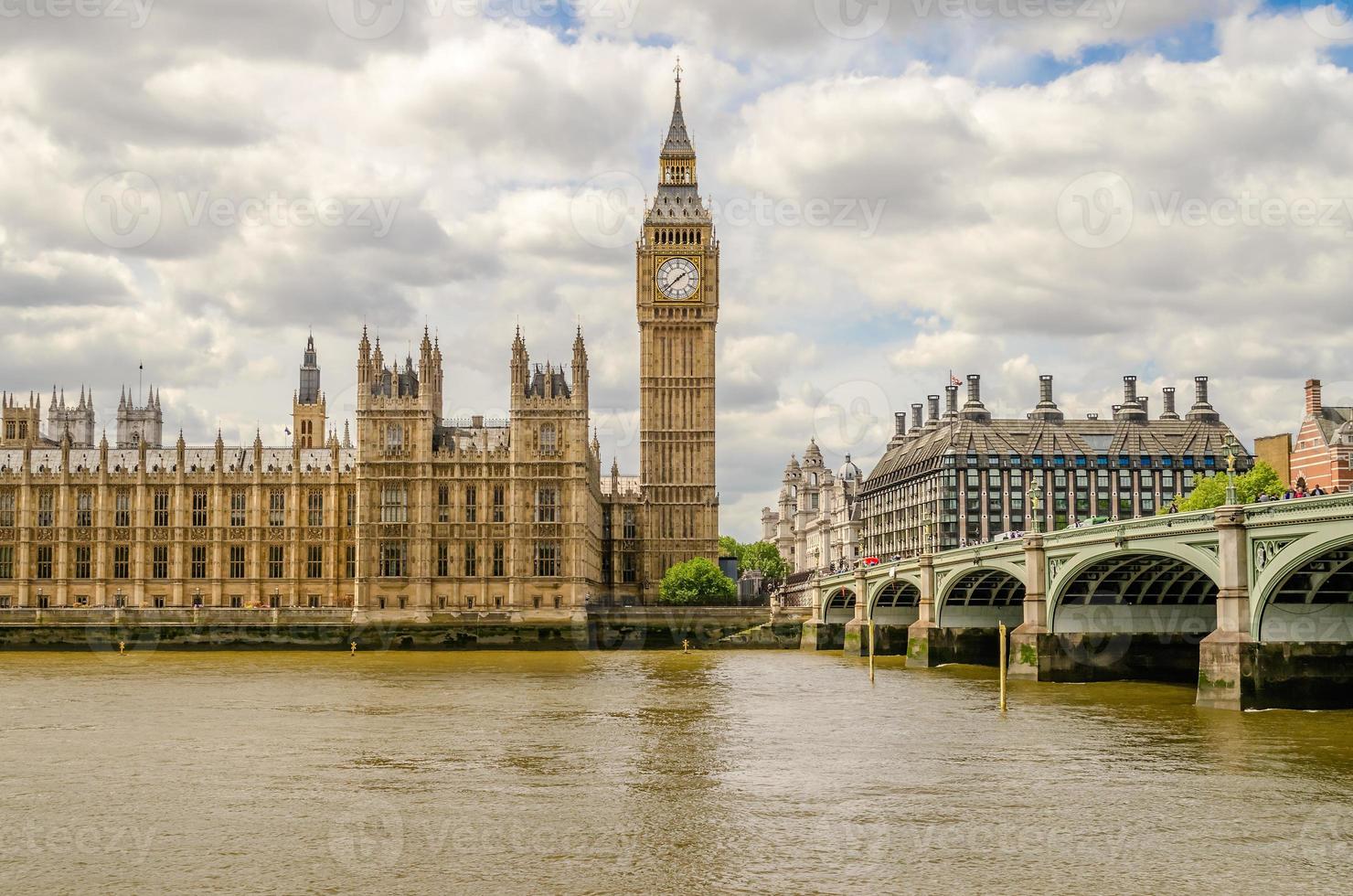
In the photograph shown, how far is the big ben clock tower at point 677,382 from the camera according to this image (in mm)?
124250

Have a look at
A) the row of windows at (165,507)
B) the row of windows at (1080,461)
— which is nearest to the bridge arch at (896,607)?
the row of windows at (165,507)

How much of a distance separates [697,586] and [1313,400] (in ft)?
154

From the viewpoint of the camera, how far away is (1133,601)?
61.0 meters

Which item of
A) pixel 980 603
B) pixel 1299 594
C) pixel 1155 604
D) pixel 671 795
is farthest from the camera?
pixel 980 603

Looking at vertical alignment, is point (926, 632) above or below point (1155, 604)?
below

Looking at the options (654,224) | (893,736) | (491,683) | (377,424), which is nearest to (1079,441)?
(654,224)

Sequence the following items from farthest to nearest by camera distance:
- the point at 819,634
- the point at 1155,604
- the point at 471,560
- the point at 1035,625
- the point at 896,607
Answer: the point at 471,560, the point at 819,634, the point at 896,607, the point at 1155,604, the point at 1035,625

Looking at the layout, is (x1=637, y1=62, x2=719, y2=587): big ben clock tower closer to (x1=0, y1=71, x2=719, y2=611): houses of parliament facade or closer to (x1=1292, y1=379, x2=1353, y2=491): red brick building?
(x1=0, y1=71, x2=719, y2=611): houses of parliament facade

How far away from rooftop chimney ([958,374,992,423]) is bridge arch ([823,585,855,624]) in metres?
43.4

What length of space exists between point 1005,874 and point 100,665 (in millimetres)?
63728

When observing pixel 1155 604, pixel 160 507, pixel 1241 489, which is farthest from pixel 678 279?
pixel 1155 604

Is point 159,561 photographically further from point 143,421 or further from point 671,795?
point 671,795

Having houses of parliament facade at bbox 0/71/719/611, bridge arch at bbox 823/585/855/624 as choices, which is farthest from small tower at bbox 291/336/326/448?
bridge arch at bbox 823/585/855/624

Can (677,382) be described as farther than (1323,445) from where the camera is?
Yes
